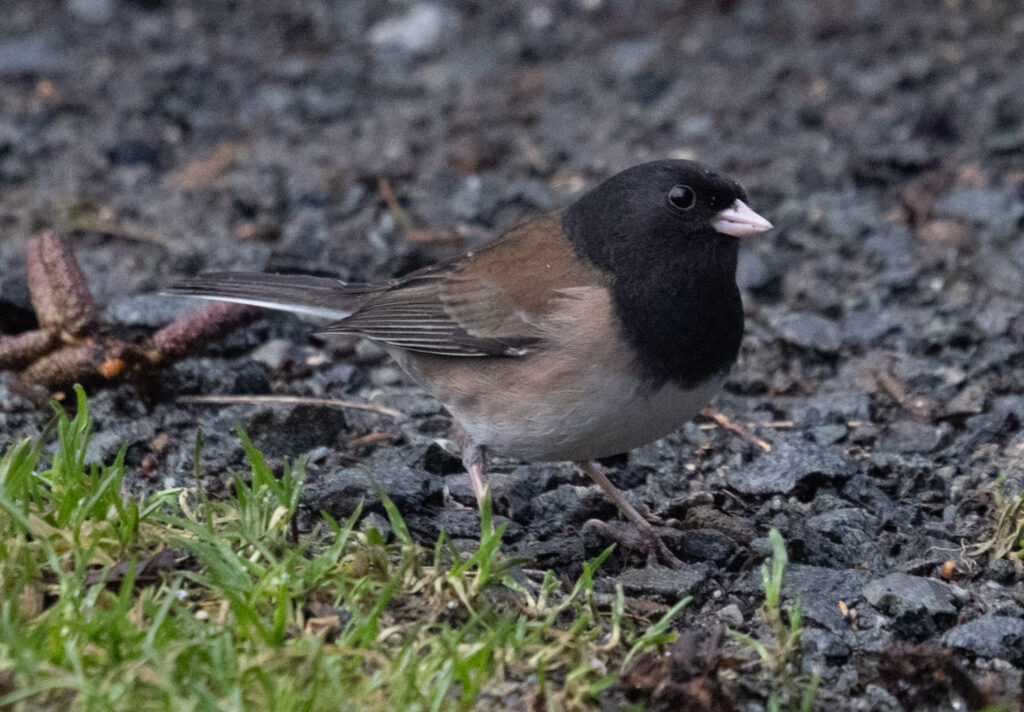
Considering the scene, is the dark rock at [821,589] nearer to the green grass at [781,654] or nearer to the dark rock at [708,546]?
the dark rock at [708,546]

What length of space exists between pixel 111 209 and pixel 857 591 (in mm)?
3458

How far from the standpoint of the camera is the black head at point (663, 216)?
2.97 metres

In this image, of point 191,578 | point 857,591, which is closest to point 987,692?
point 857,591

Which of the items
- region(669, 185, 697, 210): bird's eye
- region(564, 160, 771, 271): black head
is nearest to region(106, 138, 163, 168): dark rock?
region(564, 160, 771, 271): black head

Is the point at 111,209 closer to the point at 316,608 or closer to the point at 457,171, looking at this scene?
the point at 457,171

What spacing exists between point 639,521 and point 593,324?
0.56 metres

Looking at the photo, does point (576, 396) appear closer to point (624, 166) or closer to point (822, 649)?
point (822, 649)

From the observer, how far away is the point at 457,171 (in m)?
5.23

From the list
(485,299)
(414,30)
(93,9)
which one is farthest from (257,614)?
(93,9)

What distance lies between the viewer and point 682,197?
300cm

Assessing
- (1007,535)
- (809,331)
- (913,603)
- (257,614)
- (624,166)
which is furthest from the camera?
(624,166)

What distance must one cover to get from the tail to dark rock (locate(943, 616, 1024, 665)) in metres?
1.91

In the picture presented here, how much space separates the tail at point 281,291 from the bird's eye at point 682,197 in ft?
3.42

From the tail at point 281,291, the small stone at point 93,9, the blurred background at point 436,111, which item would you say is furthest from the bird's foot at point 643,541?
the small stone at point 93,9
